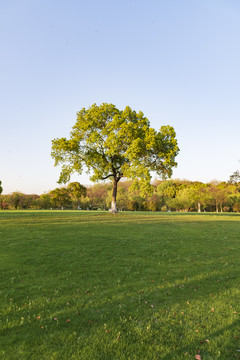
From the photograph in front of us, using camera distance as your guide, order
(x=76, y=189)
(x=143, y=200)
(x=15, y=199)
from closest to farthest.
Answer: (x=15, y=199) → (x=76, y=189) → (x=143, y=200)

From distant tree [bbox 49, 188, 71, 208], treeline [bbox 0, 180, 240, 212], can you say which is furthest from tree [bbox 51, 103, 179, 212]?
distant tree [bbox 49, 188, 71, 208]

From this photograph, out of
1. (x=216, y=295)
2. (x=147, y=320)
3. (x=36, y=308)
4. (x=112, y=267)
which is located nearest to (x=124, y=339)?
(x=147, y=320)

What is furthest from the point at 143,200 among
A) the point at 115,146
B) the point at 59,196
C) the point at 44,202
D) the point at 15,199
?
the point at 115,146

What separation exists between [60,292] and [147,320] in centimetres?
352

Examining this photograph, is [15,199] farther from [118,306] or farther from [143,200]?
[118,306]

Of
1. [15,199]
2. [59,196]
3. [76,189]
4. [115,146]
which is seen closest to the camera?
[115,146]

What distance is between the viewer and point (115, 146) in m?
41.1

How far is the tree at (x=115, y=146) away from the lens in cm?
4166

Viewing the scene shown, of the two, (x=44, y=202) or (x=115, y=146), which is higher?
(x=115, y=146)

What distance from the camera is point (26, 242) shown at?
15961 mm

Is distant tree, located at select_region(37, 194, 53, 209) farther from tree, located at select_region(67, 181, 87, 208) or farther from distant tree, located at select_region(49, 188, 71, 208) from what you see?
tree, located at select_region(67, 181, 87, 208)

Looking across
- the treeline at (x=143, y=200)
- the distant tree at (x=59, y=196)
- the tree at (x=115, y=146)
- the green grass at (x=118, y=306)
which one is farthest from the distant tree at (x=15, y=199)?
the green grass at (x=118, y=306)

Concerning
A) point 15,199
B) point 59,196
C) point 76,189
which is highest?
point 76,189

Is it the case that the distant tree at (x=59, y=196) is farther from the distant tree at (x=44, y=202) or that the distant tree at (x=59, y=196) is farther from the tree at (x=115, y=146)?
the tree at (x=115, y=146)
